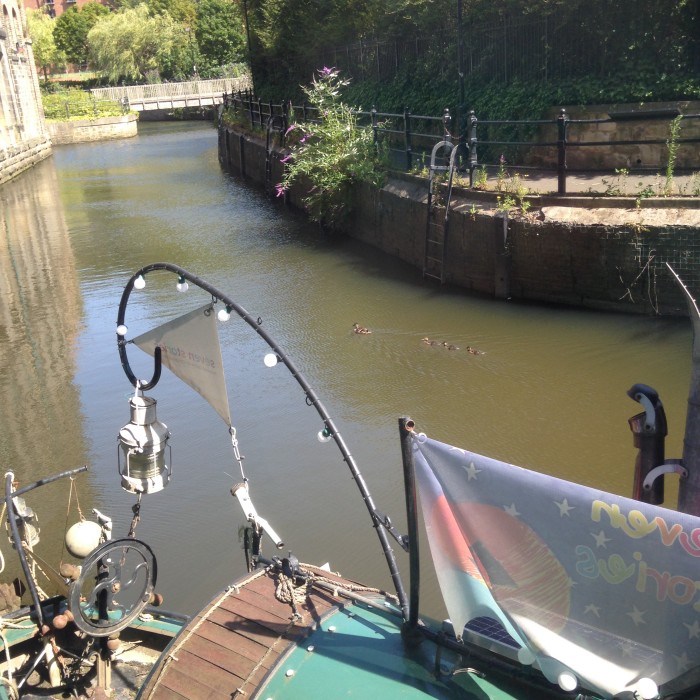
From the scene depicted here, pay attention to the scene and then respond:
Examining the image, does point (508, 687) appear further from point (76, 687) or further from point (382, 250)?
point (382, 250)

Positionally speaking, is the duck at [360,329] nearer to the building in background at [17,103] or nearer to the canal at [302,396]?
the canal at [302,396]

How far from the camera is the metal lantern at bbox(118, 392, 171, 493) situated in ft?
16.7

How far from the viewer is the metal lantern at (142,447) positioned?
510 centimetres

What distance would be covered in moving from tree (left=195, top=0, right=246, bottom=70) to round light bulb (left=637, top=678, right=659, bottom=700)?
228 feet

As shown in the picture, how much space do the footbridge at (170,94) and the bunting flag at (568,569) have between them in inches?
2226

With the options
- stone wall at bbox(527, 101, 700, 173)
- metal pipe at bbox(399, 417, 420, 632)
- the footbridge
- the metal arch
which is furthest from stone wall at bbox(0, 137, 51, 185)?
metal pipe at bbox(399, 417, 420, 632)

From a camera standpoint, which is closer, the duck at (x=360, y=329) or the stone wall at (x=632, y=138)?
the duck at (x=360, y=329)

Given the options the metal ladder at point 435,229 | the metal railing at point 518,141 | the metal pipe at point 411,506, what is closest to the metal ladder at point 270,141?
the metal railing at point 518,141

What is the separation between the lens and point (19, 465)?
9.09m

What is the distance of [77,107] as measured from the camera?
172 ft

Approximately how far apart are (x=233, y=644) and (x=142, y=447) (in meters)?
1.43

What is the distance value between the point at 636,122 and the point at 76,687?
37.5 feet

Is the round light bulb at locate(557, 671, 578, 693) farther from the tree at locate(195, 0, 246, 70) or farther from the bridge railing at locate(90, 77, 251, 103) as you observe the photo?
the tree at locate(195, 0, 246, 70)

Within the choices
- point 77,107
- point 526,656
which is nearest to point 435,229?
point 526,656
